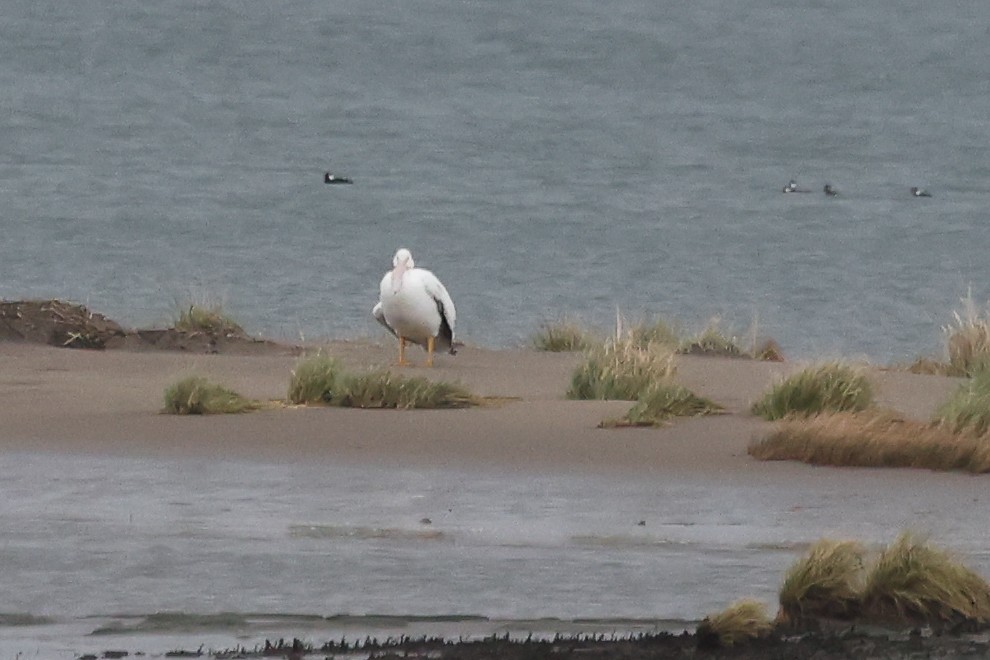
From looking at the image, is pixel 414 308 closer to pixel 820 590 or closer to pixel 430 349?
pixel 430 349

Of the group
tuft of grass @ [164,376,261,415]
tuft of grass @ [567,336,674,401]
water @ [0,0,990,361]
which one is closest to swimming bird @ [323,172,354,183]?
water @ [0,0,990,361]

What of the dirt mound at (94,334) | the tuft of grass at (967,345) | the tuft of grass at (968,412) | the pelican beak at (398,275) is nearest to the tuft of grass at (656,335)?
the pelican beak at (398,275)

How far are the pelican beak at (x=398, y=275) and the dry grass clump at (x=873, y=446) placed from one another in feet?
14.4

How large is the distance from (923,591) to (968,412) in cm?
436

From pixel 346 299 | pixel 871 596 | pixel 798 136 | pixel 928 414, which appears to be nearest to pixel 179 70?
pixel 798 136

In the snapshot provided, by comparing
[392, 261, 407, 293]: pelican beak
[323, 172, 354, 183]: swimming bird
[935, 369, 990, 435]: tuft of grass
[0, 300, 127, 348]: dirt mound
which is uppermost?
[392, 261, 407, 293]: pelican beak

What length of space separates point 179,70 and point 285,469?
6223cm

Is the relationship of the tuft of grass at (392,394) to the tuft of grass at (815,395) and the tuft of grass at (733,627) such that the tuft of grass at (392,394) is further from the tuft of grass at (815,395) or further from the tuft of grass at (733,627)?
the tuft of grass at (733,627)

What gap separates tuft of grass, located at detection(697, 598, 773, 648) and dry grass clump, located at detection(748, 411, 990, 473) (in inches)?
173

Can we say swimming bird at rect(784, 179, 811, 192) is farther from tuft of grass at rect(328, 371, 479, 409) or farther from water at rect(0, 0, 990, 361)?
tuft of grass at rect(328, 371, 479, 409)

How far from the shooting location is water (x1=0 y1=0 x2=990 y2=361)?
32.2 meters

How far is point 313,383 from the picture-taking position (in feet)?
48.6

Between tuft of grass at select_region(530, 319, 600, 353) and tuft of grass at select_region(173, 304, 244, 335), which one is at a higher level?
tuft of grass at select_region(173, 304, 244, 335)

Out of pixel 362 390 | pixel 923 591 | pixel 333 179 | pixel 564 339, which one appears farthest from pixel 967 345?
pixel 333 179
